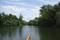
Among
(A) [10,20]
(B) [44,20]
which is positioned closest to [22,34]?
(A) [10,20]

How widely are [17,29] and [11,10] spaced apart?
0.48 metres

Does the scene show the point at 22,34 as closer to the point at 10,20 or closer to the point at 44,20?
the point at 10,20

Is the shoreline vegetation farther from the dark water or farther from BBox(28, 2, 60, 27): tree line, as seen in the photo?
the dark water

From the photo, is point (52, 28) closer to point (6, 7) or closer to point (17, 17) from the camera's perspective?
point (17, 17)

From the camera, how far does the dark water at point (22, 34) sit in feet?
13.2

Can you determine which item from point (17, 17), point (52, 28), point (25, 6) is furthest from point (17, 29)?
point (52, 28)

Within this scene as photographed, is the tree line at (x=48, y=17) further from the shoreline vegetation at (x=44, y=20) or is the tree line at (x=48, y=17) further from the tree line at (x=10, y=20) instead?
the tree line at (x=10, y=20)

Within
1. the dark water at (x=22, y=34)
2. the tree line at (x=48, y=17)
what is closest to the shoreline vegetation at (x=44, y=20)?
the tree line at (x=48, y=17)

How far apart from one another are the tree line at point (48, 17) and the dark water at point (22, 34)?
0.16 m

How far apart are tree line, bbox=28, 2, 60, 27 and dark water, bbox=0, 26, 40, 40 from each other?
0.54ft

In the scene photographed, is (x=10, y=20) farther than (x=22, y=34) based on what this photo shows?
No

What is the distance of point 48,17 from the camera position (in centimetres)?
404

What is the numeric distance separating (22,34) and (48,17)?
2.51 ft

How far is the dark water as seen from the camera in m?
4.02
